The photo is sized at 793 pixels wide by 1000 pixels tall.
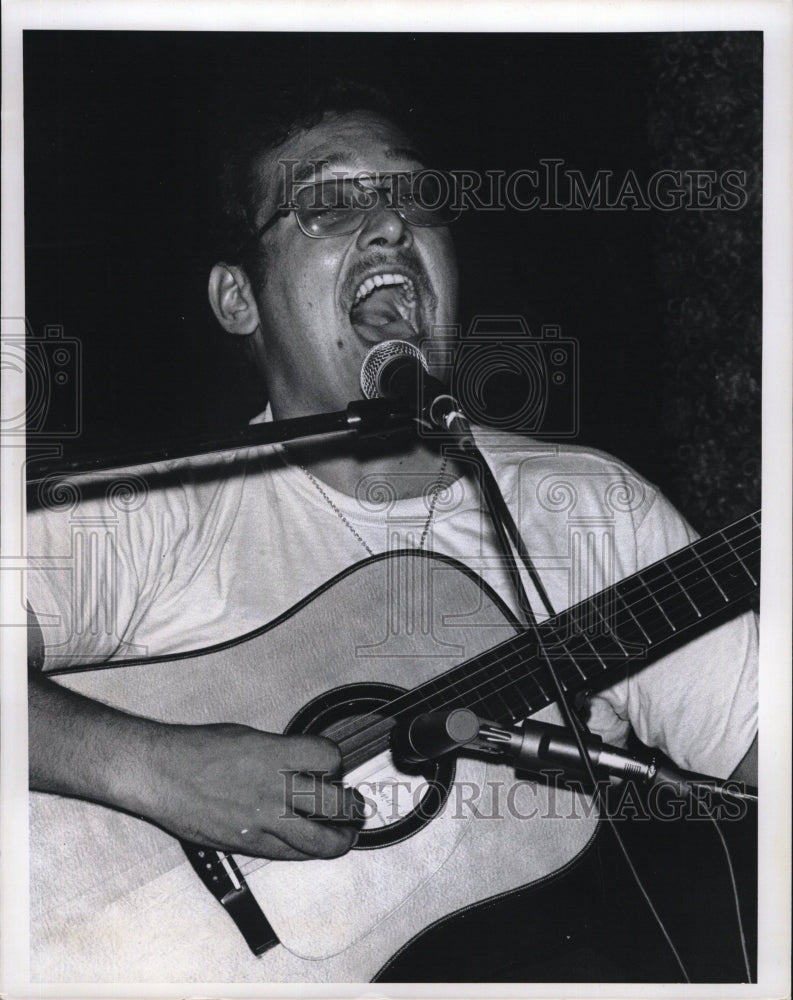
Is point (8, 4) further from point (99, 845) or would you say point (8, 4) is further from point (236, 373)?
point (99, 845)

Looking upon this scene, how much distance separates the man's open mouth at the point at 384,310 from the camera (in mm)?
1659

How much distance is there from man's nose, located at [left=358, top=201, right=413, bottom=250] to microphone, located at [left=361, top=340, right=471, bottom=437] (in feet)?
0.51

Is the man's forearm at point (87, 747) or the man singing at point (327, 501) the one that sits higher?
the man singing at point (327, 501)

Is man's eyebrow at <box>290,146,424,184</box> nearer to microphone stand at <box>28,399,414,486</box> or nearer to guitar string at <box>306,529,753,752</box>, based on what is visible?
microphone stand at <box>28,399,414,486</box>

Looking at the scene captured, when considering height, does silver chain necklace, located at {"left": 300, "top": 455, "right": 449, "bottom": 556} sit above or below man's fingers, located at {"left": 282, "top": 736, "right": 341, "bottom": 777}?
above

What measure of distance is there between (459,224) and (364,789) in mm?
876

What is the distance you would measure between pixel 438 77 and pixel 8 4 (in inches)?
27.2

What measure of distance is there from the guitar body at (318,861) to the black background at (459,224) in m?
0.35

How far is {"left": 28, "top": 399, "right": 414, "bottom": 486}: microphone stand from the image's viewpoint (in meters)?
1.51

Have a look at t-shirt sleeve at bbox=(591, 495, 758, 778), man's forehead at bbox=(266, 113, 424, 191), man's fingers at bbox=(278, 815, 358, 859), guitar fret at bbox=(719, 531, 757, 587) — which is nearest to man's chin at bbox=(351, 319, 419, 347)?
man's forehead at bbox=(266, 113, 424, 191)

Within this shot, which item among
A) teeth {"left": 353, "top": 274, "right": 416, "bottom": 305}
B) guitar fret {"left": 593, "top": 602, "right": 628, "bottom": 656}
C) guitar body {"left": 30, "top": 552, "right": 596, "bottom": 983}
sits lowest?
guitar body {"left": 30, "top": 552, "right": 596, "bottom": 983}

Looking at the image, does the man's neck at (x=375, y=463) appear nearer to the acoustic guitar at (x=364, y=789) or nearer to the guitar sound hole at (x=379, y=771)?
the acoustic guitar at (x=364, y=789)
